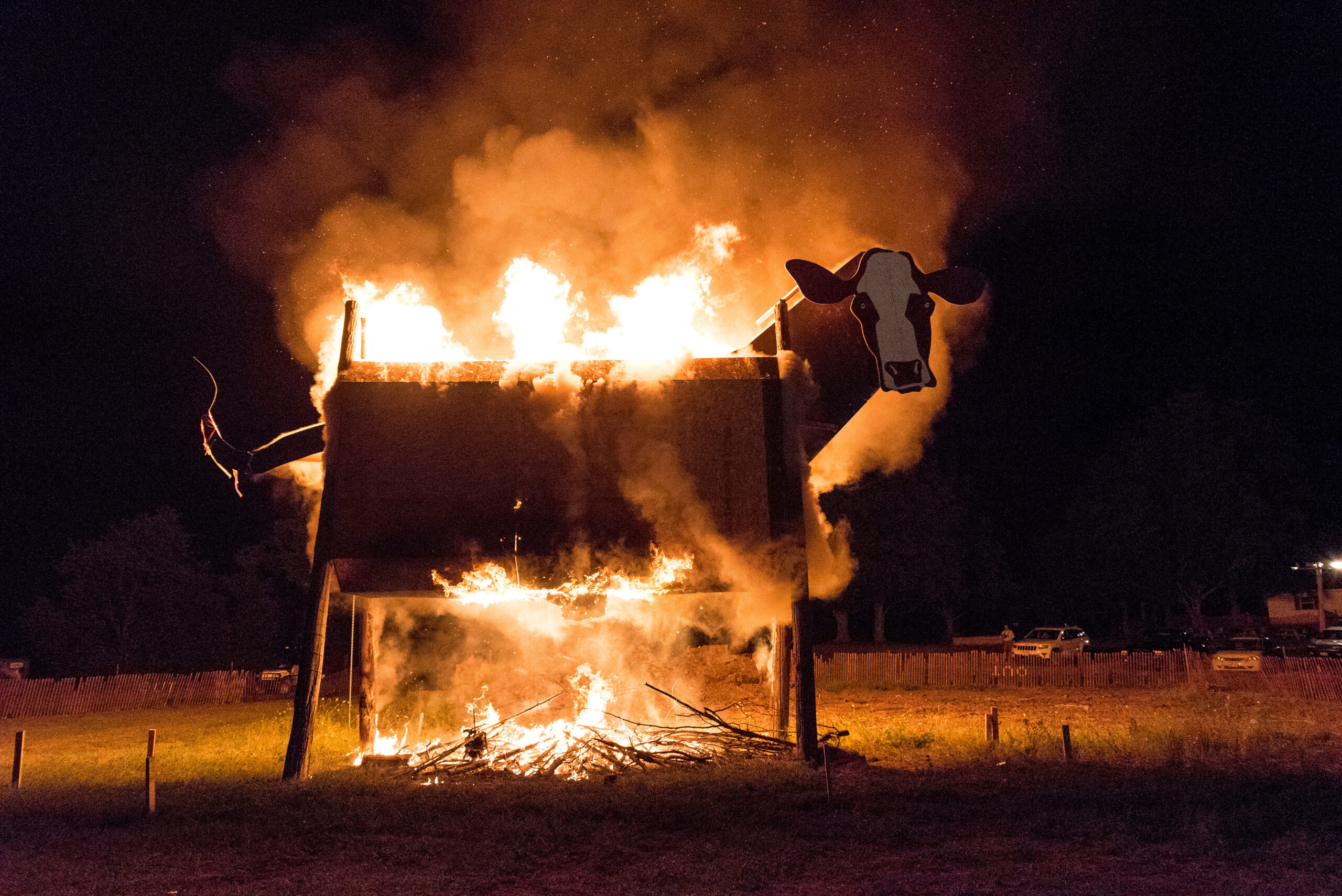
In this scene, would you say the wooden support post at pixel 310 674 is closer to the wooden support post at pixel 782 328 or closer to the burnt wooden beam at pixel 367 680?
the burnt wooden beam at pixel 367 680

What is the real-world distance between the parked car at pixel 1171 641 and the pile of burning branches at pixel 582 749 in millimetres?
29544

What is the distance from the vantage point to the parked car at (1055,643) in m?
36.3

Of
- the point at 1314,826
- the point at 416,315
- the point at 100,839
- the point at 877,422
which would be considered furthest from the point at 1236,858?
the point at 416,315

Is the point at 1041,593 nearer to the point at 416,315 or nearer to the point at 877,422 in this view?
the point at 877,422

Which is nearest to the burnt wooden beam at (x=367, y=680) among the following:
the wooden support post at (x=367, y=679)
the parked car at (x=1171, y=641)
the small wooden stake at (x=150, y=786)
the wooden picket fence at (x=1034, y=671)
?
the wooden support post at (x=367, y=679)

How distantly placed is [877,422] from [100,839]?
41.0 feet

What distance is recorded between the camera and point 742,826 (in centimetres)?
1016

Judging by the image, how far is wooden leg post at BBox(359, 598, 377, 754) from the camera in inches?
617

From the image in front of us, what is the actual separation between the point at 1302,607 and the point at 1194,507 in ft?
37.2

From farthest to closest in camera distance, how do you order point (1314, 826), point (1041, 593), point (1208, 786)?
1. point (1041, 593)
2. point (1208, 786)
3. point (1314, 826)

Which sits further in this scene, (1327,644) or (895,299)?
(1327,644)

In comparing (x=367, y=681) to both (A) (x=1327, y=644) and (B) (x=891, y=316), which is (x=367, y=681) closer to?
(B) (x=891, y=316)

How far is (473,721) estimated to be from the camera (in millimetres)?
16797

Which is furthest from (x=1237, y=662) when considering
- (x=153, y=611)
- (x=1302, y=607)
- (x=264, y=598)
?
(x=153, y=611)
